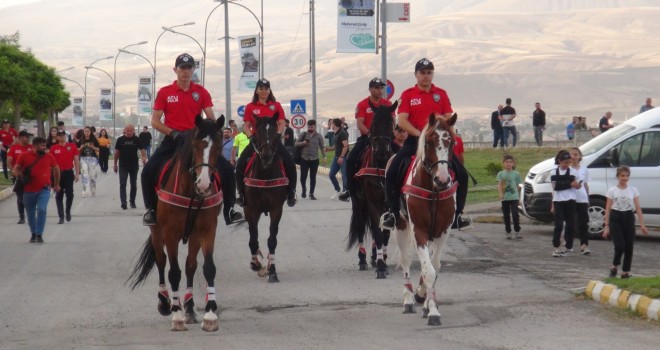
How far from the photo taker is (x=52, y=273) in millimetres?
16547

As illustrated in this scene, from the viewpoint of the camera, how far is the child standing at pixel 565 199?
726 inches

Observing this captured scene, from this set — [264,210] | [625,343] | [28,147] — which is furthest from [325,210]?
[625,343]

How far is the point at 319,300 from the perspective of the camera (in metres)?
13.6

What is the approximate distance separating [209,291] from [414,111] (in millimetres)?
3199

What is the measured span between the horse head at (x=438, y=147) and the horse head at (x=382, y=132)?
334 centimetres

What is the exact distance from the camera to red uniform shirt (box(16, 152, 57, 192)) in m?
21.1

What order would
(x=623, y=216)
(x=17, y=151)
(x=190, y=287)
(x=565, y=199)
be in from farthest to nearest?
1. (x=17, y=151)
2. (x=565, y=199)
3. (x=623, y=216)
4. (x=190, y=287)

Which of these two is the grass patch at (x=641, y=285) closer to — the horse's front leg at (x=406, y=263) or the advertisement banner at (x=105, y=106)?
the horse's front leg at (x=406, y=263)

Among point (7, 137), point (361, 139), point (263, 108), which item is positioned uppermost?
point (263, 108)

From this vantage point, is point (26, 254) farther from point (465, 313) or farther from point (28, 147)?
point (465, 313)

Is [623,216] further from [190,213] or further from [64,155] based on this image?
[64,155]

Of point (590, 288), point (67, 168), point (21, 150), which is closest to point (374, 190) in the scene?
point (590, 288)

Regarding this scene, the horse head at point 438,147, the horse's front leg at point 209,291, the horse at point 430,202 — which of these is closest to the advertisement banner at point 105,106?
the horse at point 430,202

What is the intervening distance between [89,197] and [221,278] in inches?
729
